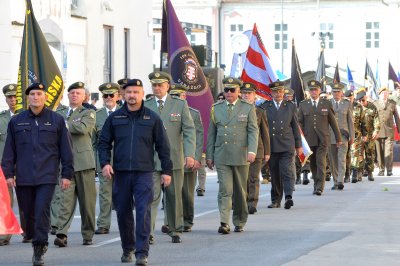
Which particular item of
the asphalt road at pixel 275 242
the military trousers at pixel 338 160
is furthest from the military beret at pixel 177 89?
the military trousers at pixel 338 160

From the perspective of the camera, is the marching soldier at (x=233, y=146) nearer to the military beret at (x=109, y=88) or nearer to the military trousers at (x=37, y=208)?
the military beret at (x=109, y=88)

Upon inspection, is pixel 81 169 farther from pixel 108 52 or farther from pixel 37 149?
pixel 108 52

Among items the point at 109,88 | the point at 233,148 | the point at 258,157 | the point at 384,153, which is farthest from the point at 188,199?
the point at 384,153

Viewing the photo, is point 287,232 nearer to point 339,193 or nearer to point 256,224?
point 256,224

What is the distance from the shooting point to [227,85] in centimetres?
1748

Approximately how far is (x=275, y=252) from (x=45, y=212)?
96.3 inches

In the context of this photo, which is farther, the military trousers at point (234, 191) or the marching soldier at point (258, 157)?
the marching soldier at point (258, 157)

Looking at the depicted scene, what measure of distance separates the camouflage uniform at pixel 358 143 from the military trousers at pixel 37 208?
16.8m

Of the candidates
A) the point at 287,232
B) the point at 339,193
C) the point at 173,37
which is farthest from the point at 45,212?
the point at 339,193

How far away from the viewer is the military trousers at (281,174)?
21.4m

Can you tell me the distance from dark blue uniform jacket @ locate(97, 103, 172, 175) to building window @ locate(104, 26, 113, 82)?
83.5 feet

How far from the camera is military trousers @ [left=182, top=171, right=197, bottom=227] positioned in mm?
17172

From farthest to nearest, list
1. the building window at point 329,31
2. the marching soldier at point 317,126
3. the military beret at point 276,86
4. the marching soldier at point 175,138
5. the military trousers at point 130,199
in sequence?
the building window at point 329,31 < the marching soldier at point 317,126 < the military beret at point 276,86 < the marching soldier at point 175,138 < the military trousers at point 130,199

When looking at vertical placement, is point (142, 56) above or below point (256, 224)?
above
